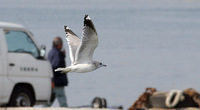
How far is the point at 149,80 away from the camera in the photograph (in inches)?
1215

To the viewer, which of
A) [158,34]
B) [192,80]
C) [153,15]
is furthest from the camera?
[153,15]

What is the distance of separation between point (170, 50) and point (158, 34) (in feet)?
48.7

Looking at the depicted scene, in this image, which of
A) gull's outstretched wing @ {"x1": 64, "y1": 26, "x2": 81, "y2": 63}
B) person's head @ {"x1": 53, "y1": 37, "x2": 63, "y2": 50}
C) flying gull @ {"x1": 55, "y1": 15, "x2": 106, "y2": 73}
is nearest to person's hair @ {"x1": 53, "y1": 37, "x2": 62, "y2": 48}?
person's head @ {"x1": 53, "y1": 37, "x2": 63, "y2": 50}

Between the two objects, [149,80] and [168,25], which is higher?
[168,25]

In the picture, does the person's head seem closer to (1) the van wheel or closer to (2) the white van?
(2) the white van

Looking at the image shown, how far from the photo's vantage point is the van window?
14883 mm

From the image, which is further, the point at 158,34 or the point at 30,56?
the point at 158,34

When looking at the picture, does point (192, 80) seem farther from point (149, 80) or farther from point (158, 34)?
point (158, 34)

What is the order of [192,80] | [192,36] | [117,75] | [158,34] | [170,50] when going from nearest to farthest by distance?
[192,80] < [117,75] < [170,50] < [192,36] < [158,34]

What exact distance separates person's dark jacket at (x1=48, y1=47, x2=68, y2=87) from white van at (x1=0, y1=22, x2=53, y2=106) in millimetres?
336

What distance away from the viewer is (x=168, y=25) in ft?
246

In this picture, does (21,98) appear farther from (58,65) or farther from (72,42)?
(72,42)

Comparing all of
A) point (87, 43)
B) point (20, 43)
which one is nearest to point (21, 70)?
point (20, 43)

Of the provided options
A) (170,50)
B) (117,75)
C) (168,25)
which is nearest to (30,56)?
(117,75)
